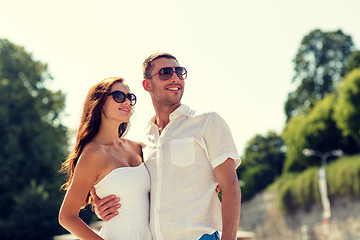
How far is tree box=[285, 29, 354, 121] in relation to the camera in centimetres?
5072

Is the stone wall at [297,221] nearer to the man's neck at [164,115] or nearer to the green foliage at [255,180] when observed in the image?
the green foliage at [255,180]

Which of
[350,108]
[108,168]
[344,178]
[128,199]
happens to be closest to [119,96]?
[108,168]

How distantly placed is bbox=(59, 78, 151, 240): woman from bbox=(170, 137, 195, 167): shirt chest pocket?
1.30 feet

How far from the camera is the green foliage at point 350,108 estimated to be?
33156mm

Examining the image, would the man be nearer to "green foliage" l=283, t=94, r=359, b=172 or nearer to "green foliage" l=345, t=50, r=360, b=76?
"green foliage" l=283, t=94, r=359, b=172

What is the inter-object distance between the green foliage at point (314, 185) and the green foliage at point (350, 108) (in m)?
2.32

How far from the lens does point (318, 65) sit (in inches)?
2032

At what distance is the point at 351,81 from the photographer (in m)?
34.0

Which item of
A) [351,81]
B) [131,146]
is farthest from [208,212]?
[351,81]

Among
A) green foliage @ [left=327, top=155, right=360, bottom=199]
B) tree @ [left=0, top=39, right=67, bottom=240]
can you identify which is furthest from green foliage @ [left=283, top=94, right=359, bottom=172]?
tree @ [left=0, top=39, right=67, bottom=240]

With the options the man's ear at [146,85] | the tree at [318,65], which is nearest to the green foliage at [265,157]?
the tree at [318,65]

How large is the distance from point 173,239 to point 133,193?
52cm

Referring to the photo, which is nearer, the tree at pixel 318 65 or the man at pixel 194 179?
the man at pixel 194 179

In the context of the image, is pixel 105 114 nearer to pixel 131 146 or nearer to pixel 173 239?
pixel 131 146
